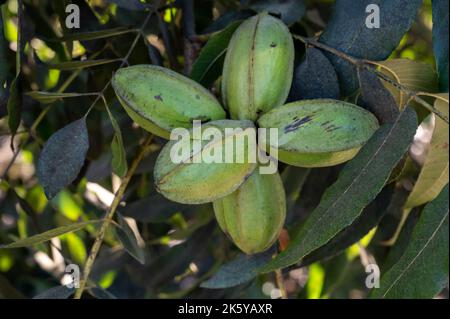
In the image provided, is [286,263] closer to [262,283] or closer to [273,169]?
[273,169]

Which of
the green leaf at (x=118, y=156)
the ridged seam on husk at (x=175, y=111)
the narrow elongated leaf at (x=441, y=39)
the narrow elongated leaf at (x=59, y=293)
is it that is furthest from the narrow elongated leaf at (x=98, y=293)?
the narrow elongated leaf at (x=441, y=39)

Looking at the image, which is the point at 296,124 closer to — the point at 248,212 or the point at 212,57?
the point at 248,212

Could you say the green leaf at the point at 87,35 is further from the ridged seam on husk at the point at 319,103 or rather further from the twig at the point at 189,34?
the ridged seam on husk at the point at 319,103

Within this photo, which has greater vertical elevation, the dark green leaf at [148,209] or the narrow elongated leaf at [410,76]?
the narrow elongated leaf at [410,76]

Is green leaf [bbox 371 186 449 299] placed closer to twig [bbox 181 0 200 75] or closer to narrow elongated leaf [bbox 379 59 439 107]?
narrow elongated leaf [bbox 379 59 439 107]

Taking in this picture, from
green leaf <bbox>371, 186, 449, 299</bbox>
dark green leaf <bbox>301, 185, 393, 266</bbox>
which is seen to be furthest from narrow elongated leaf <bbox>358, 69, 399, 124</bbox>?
dark green leaf <bbox>301, 185, 393, 266</bbox>

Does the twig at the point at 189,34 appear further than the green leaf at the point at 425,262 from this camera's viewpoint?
Yes
